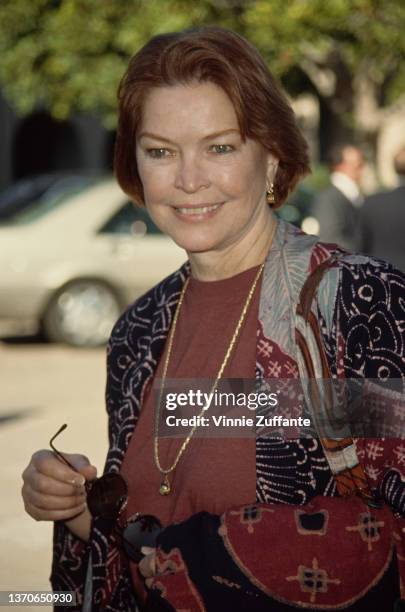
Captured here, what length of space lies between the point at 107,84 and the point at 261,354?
62.2ft

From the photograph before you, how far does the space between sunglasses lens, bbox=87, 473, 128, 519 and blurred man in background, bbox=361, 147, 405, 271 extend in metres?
7.29

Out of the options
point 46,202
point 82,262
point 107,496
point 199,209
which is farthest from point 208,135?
point 46,202

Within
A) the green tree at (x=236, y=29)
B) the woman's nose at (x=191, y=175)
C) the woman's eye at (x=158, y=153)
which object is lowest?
the woman's nose at (x=191, y=175)

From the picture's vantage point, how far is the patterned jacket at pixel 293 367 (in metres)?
2.38

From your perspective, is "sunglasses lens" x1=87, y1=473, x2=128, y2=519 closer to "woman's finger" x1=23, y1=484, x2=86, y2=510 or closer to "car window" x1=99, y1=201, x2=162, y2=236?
"woman's finger" x1=23, y1=484, x2=86, y2=510

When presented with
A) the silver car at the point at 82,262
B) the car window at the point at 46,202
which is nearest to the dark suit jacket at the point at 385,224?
the silver car at the point at 82,262

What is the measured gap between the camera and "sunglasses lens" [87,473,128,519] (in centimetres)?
260

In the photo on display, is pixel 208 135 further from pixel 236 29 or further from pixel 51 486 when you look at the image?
pixel 236 29

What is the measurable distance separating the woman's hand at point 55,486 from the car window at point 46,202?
11.0 meters

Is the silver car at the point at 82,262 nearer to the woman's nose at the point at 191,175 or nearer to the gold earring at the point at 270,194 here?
the gold earring at the point at 270,194

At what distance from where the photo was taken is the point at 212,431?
2582 mm

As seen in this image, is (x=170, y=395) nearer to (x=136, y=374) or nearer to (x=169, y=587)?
(x=136, y=374)

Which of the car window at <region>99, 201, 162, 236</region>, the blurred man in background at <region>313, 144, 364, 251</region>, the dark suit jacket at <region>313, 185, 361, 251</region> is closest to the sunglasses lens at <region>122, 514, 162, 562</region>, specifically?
the blurred man in background at <region>313, 144, 364, 251</region>

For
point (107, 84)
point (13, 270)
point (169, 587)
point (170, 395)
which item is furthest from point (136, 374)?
point (107, 84)
